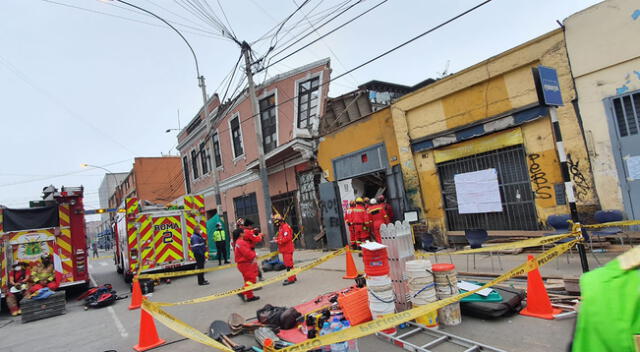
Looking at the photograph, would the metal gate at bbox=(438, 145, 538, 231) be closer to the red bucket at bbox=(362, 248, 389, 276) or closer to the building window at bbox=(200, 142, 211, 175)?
the red bucket at bbox=(362, 248, 389, 276)

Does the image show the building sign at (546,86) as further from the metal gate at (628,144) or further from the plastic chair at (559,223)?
the plastic chair at (559,223)

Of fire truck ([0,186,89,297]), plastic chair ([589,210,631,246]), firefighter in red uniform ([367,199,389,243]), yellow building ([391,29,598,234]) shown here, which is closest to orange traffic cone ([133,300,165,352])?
firefighter in red uniform ([367,199,389,243])

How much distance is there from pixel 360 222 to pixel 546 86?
5.68 meters

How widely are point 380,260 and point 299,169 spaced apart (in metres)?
11.3

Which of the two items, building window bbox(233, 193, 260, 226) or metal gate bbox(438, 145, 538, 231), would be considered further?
building window bbox(233, 193, 260, 226)

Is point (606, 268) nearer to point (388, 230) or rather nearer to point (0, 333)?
point (388, 230)

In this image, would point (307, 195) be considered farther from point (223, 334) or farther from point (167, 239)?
point (223, 334)

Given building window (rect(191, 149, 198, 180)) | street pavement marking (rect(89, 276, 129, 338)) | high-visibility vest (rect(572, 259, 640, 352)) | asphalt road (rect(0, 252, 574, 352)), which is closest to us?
high-visibility vest (rect(572, 259, 640, 352))

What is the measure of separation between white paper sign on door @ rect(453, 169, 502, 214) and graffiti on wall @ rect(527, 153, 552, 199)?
88 centimetres

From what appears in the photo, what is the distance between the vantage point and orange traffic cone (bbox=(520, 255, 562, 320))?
14.6ft

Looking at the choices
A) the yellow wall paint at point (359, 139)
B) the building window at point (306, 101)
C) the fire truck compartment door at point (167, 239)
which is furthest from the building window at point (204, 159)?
the fire truck compartment door at point (167, 239)

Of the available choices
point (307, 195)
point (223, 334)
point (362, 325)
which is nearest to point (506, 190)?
point (362, 325)

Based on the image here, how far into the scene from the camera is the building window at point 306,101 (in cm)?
1666

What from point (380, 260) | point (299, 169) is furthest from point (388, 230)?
point (299, 169)
